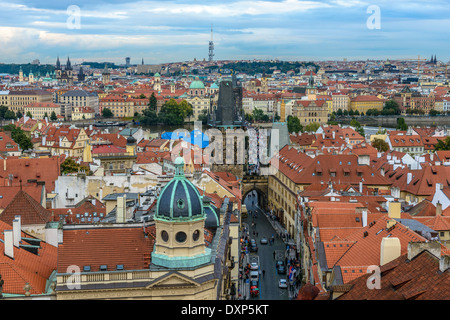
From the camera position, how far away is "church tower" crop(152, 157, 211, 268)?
1777 centimetres

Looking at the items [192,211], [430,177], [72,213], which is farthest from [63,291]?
[430,177]

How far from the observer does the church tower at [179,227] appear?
58.3ft

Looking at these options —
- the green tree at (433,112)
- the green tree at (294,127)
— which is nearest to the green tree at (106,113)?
the green tree at (294,127)

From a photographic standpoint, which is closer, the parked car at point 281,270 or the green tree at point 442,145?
the parked car at point 281,270

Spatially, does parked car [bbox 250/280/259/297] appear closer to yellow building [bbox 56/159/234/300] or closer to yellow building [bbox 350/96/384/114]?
yellow building [bbox 56/159/234/300]

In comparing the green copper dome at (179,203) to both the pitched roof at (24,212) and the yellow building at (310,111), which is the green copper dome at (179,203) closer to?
the pitched roof at (24,212)

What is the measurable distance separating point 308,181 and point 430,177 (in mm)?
7393

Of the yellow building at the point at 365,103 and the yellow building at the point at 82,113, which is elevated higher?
the yellow building at the point at 365,103

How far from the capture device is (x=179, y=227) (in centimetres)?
1789

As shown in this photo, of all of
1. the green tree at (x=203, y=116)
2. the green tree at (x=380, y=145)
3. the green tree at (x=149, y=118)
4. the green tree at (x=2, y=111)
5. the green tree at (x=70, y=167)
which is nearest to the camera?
the green tree at (x=70, y=167)

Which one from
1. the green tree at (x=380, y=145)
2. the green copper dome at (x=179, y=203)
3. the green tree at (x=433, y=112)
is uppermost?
the green copper dome at (x=179, y=203)

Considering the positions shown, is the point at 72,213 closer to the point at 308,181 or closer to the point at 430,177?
the point at 308,181

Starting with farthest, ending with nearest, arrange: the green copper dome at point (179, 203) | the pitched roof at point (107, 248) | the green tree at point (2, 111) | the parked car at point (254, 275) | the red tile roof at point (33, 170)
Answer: the green tree at point (2, 111)
the red tile roof at point (33, 170)
the parked car at point (254, 275)
the pitched roof at point (107, 248)
the green copper dome at point (179, 203)

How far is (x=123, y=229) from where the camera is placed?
19312mm
